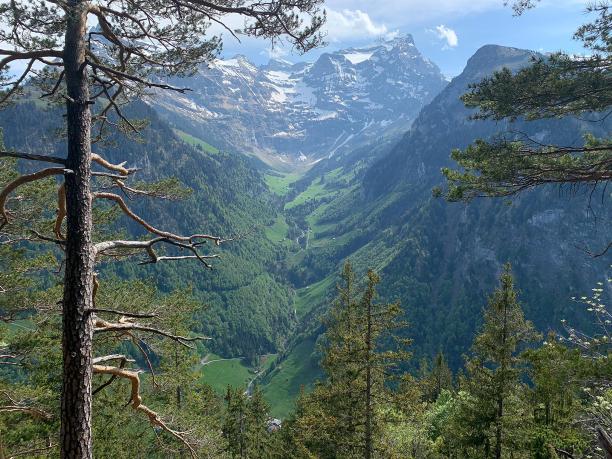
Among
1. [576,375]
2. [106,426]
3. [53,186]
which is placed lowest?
[106,426]

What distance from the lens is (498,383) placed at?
20516 mm

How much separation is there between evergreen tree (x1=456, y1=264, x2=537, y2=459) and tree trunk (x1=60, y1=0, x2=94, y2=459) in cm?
1901

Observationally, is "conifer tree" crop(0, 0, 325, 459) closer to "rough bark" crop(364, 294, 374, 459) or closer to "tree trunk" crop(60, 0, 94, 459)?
"tree trunk" crop(60, 0, 94, 459)

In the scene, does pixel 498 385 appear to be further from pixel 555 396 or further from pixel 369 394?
pixel 555 396

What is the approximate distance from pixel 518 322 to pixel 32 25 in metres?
21.7

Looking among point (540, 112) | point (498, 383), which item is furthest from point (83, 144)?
point (498, 383)

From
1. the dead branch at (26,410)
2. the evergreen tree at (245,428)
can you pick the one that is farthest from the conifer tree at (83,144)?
the evergreen tree at (245,428)

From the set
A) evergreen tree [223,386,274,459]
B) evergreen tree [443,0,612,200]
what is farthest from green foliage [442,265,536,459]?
evergreen tree [223,386,274,459]

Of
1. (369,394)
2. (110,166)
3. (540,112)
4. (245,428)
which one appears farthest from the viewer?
(245,428)

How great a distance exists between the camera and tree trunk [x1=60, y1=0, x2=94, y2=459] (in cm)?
634

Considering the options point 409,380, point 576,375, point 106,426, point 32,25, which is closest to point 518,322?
point 409,380

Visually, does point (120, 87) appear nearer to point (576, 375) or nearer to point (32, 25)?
point (32, 25)

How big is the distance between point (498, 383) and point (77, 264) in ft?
64.8

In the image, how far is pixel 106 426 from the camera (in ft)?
69.6
